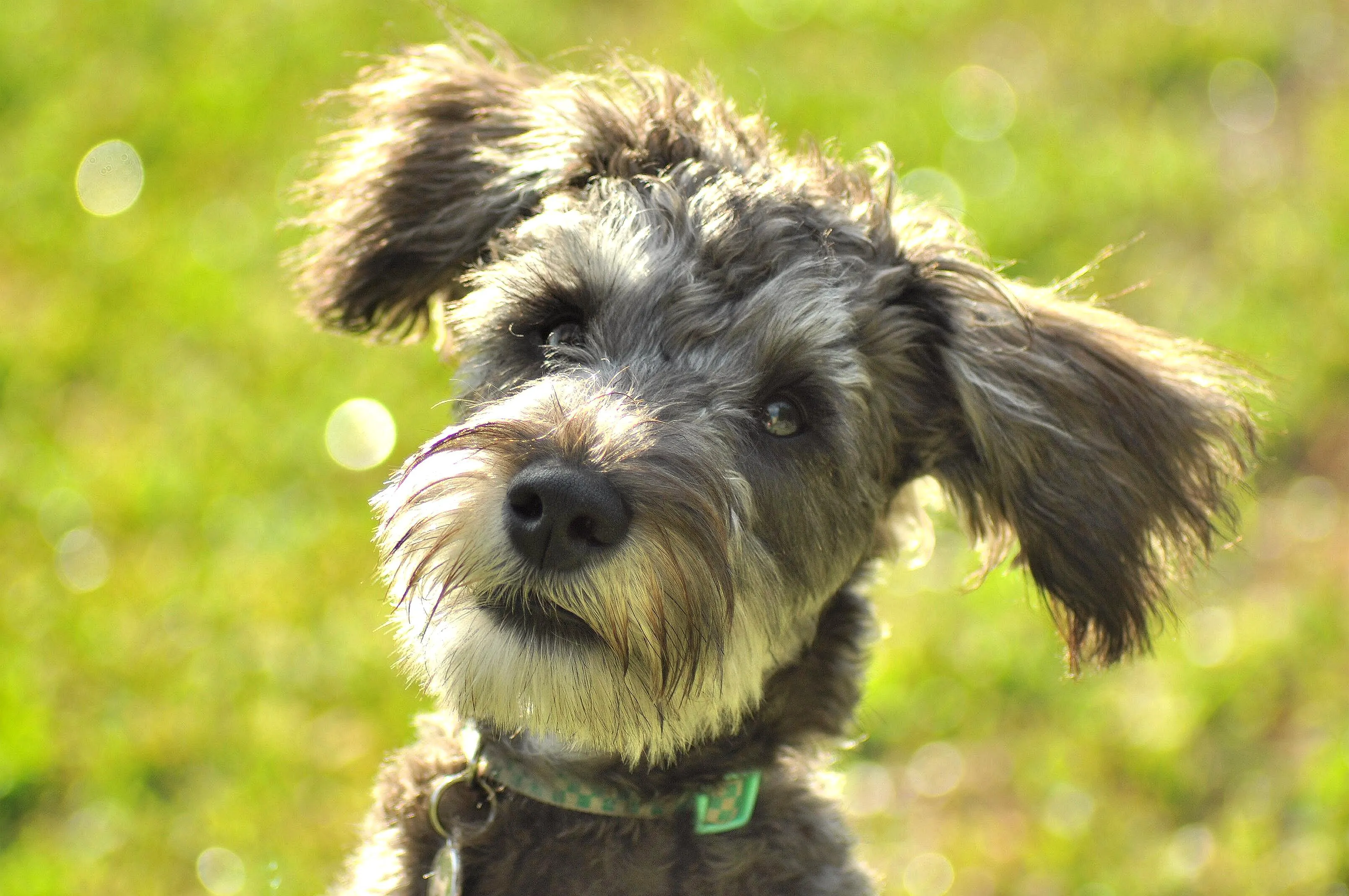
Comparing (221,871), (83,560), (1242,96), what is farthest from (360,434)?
→ (1242,96)

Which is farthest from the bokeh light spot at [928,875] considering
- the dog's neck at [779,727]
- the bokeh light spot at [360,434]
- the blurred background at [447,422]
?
the bokeh light spot at [360,434]

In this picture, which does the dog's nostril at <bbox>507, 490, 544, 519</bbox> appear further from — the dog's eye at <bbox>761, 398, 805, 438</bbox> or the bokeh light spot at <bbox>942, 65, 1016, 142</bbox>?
the bokeh light spot at <bbox>942, 65, 1016, 142</bbox>

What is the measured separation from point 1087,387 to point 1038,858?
1.95 metres

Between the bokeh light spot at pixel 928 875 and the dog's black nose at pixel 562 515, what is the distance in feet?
7.73

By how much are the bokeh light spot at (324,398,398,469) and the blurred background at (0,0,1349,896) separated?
13 mm

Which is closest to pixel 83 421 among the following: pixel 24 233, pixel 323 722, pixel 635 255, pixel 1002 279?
pixel 24 233

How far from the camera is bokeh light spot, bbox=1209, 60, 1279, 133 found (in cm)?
805

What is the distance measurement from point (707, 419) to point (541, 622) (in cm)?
Result: 58

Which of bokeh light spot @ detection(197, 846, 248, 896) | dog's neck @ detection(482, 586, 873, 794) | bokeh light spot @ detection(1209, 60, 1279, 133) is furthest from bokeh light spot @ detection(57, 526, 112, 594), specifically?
bokeh light spot @ detection(1209, 60, 1279, 133)

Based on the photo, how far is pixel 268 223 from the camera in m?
6.84

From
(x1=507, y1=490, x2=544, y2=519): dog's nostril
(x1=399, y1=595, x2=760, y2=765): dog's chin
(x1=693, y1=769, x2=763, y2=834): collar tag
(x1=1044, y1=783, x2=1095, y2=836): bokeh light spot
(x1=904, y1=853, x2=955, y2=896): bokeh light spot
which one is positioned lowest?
(x1=1044, y1=783, x2=1095, y2=836): bokeh light spot

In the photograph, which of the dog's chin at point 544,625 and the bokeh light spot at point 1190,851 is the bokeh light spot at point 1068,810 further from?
the dog's chin at point 544,625

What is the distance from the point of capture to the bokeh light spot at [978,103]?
7.70m

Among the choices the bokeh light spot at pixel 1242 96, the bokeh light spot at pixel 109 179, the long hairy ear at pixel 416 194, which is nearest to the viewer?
the long hairy ear at pixel 416 194
